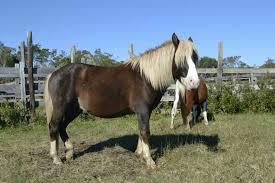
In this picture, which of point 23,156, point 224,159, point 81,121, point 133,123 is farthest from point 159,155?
point 81,121

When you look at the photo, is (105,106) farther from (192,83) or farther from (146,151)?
(192,83)

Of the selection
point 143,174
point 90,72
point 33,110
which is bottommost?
point 143,174

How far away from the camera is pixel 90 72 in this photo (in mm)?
6945

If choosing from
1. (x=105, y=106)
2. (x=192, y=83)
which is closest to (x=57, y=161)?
(x=105, y=106)

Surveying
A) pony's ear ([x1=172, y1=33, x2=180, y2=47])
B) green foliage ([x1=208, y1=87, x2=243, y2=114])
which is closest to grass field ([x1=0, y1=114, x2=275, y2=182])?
pony's ear ([x1=172, y1=33, x2=180, y2=47])

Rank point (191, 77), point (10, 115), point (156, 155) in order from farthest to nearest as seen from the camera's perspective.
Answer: point (10, 115)
point (156, 155)
point (191, 77)

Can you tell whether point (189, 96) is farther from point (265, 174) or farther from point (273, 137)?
point (265, 174)

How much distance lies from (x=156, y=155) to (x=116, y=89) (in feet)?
4.76

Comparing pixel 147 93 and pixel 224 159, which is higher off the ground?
pixel 147 93

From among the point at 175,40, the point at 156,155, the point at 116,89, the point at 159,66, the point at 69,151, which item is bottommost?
the point at 156,155

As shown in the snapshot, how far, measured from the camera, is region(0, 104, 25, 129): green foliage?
1115 cm

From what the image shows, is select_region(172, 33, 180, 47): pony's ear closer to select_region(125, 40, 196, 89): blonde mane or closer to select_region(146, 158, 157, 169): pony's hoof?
select_region(125, 40, 196, 89): blonde mane

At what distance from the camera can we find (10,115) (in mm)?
11227

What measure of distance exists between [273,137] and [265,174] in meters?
3.32
